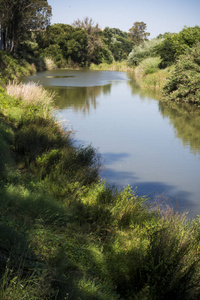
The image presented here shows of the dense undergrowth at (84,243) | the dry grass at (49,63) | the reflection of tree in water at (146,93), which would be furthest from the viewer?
the dry grass at (49,63)

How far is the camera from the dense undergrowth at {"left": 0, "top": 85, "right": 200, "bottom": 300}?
122 inches

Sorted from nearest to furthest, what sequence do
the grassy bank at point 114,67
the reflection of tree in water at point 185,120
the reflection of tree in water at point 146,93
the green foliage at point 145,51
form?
1. the reflection of tree in water at point 185,120
2. the reflection of tree in water at point 146,93
3. the green foliage at point 145,51
4. the grassy bank at point 114,67

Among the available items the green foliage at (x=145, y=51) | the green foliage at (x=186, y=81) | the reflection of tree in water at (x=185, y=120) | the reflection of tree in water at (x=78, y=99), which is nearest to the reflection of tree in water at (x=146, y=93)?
the green foliage at (x=186, y=81)

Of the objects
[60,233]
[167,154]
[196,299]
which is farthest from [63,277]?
[167,154]

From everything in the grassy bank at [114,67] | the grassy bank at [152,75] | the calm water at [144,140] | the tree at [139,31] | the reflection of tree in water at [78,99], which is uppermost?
the tree at [139,31]

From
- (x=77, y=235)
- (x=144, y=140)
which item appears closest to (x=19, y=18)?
(x=144, y=140)

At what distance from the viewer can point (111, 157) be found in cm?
984

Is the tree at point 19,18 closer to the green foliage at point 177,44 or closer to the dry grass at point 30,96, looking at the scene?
the green foliage at point 177,44

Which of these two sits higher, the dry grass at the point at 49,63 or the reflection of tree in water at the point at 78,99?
the dry grass at the point at 49,63

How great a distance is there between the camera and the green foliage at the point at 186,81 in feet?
64.3

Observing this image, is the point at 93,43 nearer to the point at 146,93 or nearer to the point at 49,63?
the point at 49,63

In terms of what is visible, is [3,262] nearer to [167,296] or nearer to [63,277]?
[63,277]

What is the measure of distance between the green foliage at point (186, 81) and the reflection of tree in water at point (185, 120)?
0.54 metres

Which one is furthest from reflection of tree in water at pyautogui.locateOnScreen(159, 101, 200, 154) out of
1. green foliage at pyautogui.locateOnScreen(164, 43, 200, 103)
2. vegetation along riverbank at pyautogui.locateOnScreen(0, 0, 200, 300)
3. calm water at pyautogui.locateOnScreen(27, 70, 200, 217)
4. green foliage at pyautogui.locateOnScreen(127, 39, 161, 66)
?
green foliage at pyautogui.locateOnScreen(127, 39, 161, 66)
